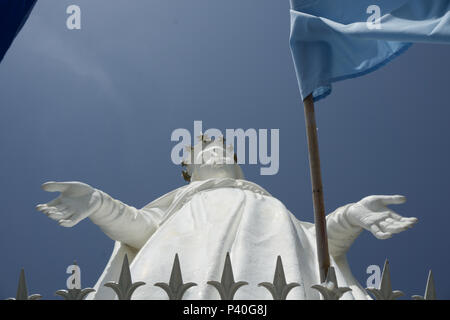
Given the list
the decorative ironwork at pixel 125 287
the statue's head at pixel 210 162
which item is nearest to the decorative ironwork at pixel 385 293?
the decorative ironwork at pixel 125 287

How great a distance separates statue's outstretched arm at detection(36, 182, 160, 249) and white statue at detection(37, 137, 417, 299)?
0.4 inches

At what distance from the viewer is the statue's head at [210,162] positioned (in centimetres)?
769

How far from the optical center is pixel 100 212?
214 inches

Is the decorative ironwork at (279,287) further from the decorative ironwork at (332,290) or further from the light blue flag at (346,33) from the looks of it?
the light blue flag at (346,33)

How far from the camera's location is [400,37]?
369 centimetres

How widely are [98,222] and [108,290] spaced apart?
4.16ft

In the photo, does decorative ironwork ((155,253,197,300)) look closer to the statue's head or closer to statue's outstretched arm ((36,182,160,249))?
statue's outstretched arm ((36,182,160,249))

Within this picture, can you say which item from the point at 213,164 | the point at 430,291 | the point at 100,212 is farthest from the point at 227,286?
the point at 213,164

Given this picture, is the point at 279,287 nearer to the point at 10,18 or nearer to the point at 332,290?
the point at 332,290

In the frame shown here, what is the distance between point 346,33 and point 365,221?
6.09ft

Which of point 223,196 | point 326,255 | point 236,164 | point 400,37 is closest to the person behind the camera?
point 326,255

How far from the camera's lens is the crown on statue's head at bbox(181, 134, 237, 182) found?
310 inches
